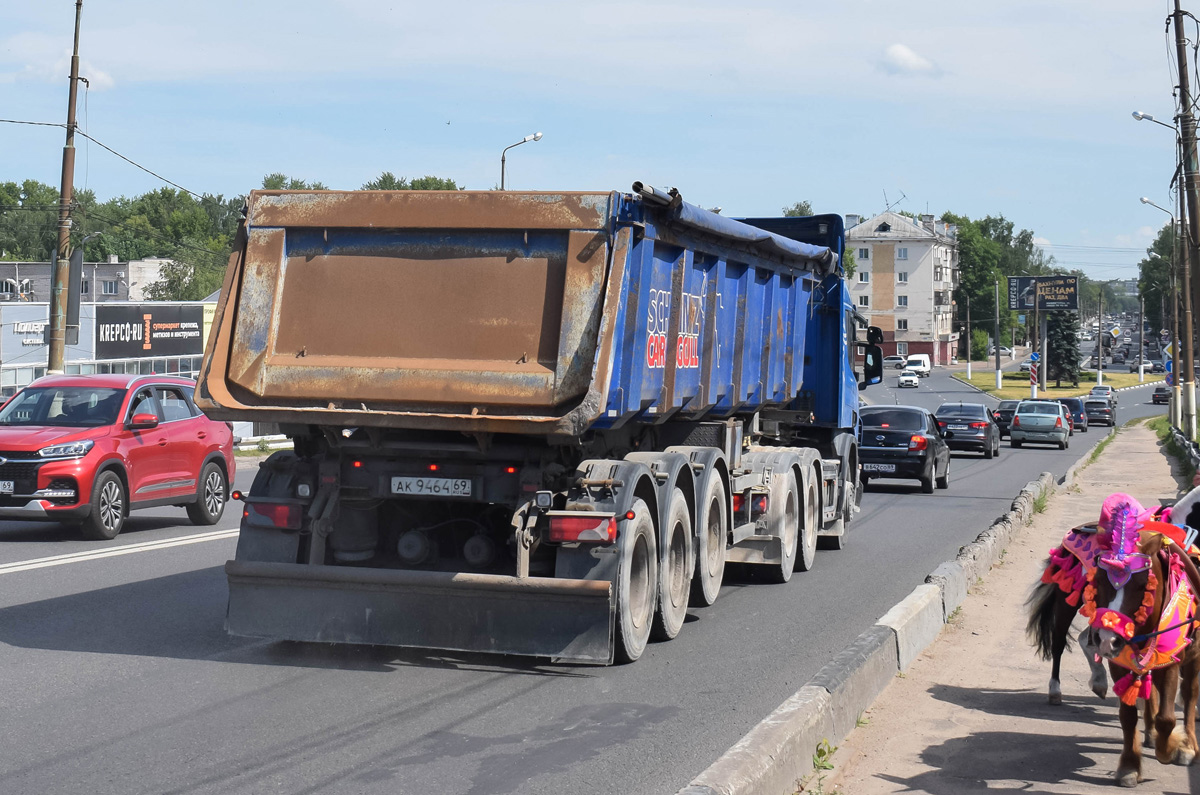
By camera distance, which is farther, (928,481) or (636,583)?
(928,481)

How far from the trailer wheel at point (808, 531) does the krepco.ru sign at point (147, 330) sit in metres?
40.4

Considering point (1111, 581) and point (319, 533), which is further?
point (319, 533)

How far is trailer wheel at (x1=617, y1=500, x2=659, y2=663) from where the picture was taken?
783 centimetres

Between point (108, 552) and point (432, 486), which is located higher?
point (432, 486)

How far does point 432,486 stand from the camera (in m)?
8.10

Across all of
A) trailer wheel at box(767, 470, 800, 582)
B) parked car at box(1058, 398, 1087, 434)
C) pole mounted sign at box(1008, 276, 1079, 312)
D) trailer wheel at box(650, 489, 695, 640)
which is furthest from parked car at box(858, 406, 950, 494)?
pole mounted sign at box(1008, 276, 1079, 312)

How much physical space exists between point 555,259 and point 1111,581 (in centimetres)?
377

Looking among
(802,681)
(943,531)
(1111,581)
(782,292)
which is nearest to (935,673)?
(802,681)

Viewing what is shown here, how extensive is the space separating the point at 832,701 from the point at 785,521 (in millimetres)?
5660

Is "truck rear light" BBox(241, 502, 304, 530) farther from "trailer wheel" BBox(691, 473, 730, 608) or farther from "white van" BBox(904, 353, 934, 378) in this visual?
"white van" BBox(904, 353, 934, 378)

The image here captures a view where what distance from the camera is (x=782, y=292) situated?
1234cm

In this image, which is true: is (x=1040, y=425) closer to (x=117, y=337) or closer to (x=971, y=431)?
(x=971, y=431)

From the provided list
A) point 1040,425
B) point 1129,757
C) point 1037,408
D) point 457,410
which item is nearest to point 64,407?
point 457,410

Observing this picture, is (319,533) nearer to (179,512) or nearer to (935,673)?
(935,673)
